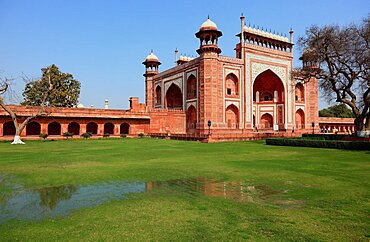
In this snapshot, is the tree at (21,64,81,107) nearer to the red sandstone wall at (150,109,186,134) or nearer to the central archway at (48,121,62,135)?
the central archway at (48,121,62,135)

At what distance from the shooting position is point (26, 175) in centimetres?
665

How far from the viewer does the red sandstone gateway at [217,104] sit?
90.2 feet

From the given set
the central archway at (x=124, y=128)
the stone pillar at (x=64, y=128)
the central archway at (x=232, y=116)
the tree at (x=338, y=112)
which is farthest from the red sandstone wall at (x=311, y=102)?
the stone pillar at (x=64, y=128)

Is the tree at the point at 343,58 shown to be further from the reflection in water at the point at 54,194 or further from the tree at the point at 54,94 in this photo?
the tree at the point at 54,94

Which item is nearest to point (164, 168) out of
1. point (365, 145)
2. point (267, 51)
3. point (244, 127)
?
point (365, 145)

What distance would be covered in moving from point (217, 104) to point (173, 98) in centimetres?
1061

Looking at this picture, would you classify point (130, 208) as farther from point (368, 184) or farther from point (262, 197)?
point (368, 184)

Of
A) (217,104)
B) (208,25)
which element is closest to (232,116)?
(217,104)

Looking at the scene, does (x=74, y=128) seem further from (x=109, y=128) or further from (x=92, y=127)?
(x=109, y=128)

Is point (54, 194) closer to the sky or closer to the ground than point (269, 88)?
closer to the ground

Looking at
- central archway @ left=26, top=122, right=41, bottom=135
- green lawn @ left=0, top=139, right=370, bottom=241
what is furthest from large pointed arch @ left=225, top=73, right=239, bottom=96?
green lawn @ left=0, top=139, right=370, bottom=241

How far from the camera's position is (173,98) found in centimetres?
3766

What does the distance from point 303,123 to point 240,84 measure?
10.7m

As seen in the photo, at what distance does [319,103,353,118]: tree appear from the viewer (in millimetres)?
55594
